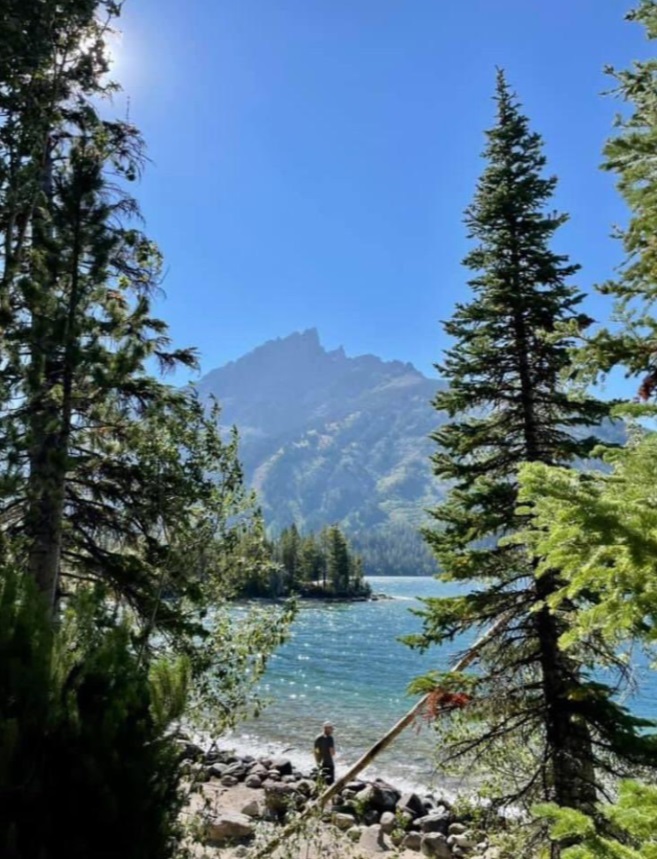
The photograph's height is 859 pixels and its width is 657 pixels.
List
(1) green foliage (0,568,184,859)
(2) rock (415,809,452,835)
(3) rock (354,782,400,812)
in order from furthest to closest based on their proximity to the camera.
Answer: (3) rock (354,782,400,812) → (2) rock (415,809,452,835) → (1) green foliage (0,568,184,859)

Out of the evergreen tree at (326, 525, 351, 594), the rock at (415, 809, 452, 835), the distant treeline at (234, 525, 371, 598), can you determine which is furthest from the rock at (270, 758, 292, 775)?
the evergreen tree at (326, 525, 351, 594)

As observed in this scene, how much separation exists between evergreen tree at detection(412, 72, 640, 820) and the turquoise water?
1084mm

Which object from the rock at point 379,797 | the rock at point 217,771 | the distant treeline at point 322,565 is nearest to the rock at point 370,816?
the rock at point 379,797

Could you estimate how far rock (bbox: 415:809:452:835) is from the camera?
501 inches

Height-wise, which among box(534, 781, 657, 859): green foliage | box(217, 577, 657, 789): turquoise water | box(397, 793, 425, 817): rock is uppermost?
box(534, 781, 657, 859): green foliage

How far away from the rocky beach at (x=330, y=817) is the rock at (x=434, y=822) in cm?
2

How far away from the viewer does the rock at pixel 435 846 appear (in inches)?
454

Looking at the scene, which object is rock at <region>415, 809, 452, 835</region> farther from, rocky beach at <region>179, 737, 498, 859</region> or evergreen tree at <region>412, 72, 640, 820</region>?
evergreen tree at <region>412, 72, 640, 820</region>

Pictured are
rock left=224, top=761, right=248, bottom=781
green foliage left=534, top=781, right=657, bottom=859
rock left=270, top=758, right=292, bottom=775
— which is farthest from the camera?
rock left=270, top=758, right=292, bottom=775

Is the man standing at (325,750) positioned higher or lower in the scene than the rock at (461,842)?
higher

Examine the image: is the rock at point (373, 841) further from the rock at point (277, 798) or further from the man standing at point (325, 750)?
the rock at point (277, 798)

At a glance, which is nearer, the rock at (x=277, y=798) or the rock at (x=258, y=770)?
the rock at (x=277, y=798)

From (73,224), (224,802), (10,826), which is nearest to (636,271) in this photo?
(10,826)

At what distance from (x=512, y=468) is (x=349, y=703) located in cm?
2008
